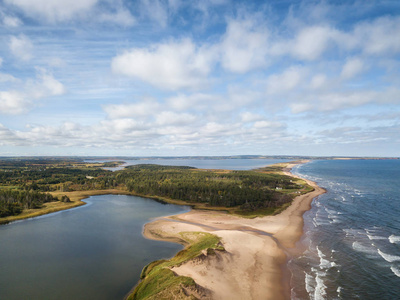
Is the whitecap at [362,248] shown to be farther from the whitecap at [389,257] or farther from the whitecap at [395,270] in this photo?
the whitecap at [395,270]

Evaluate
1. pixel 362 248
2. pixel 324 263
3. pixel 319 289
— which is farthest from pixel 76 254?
pixel 362 248

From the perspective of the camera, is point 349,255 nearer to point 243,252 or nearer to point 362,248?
point 362,248

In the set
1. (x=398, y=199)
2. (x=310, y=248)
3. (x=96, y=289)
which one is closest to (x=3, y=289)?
(x=96, y=289)

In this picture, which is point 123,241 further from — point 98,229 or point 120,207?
point 120,207

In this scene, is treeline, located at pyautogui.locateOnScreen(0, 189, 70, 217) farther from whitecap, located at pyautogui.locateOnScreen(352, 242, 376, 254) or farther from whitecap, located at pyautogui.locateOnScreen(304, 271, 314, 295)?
whitecap, located at pyautogui.locateOnScreen(352, 242, 376, 254)

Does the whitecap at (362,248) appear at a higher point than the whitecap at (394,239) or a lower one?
lower

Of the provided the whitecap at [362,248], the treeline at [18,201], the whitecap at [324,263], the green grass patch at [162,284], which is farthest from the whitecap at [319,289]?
the treeline at [18,201]
